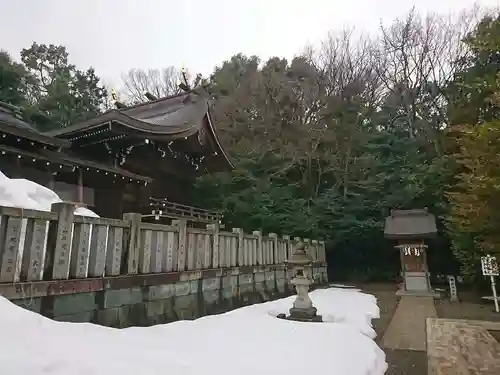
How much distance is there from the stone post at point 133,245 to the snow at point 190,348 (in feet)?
3.07

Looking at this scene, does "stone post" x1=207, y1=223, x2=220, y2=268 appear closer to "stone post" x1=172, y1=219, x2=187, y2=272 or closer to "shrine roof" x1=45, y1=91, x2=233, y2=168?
"stone post" x1=172, y1=219, x2=187, y2=272

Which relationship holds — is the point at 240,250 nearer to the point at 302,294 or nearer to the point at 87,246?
the point at 302,294

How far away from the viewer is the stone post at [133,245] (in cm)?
537

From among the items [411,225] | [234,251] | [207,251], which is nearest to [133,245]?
[207,251]

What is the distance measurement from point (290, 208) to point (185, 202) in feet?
17.9

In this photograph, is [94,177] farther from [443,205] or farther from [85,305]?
[443,205]

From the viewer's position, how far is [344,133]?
871 inches

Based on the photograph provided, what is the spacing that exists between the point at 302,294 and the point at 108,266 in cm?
421

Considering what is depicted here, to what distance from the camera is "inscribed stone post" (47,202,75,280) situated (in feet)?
14.0

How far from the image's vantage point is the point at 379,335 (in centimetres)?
725

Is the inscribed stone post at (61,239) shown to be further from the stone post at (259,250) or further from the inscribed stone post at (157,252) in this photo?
the stone post at (259,250)

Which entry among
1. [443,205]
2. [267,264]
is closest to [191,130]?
[267,264]

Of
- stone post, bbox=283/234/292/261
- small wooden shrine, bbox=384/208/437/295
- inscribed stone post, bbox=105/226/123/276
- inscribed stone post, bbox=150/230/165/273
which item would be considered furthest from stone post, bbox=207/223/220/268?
small wooden shrine, bbox=384/208/437/295

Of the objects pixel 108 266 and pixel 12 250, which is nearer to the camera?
pixel 12 250
